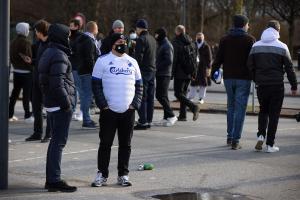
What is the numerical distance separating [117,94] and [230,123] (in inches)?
135

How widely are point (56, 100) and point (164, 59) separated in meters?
6.24

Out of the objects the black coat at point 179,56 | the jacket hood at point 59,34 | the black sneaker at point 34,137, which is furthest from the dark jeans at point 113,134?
the black coat at point 179,56

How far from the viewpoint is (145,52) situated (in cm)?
1325

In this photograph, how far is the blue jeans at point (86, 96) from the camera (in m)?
13.5

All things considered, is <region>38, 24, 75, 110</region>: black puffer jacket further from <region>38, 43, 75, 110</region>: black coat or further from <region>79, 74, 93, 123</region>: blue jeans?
<region>79, 74, 93, 123</region>: blue jeans

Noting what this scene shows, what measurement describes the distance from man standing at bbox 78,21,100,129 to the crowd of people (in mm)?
18

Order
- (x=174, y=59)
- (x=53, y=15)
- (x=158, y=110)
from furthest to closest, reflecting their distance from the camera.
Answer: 1. (x=53, y=15)
2. (x=158, y=110)
3. (x=174, y=59)

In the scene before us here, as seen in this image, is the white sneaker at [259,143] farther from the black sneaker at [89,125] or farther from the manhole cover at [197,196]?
the black sneaker at [89,125]

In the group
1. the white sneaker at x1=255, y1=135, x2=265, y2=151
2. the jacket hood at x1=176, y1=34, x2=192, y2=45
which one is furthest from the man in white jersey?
the jacket hood at x1=176, y1=34, x2=192, y2=45

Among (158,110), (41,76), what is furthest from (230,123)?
(158,110)

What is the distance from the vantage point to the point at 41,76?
319 inches

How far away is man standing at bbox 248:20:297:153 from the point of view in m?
10.5

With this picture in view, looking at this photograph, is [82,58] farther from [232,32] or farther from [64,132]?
[64,132]

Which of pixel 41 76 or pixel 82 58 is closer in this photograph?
pixel 41 76
